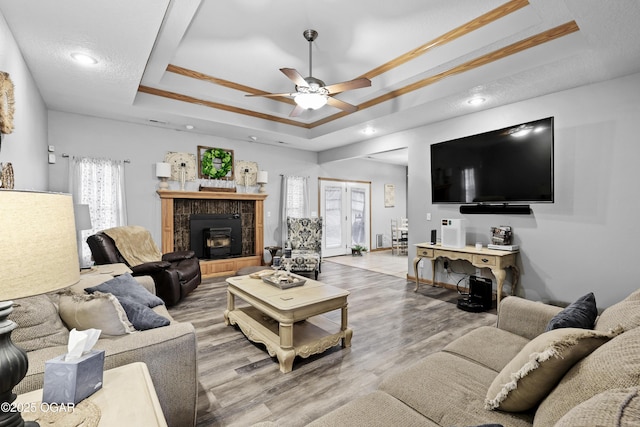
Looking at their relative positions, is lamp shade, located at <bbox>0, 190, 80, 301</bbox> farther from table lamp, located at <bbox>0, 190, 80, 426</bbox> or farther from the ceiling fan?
the ceiling fan

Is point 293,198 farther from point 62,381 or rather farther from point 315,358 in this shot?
point 62,381

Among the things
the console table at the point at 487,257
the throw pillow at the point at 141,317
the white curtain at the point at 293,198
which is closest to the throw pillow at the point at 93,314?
the throw pillow at the point at 141,317

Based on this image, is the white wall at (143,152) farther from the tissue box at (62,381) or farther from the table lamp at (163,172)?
the tissue box at (62,381)

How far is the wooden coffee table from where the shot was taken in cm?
236

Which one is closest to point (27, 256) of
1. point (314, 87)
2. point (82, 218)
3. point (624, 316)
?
point (624, 316)

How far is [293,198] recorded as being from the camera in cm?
695

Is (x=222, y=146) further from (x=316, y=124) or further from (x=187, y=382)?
(x=187, y=382)

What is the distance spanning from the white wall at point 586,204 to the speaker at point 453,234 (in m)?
0.51

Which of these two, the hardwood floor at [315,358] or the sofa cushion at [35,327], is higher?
the sofa cushion at [35,327]

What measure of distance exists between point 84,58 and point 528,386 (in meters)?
4.12

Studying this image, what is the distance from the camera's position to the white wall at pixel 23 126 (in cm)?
232

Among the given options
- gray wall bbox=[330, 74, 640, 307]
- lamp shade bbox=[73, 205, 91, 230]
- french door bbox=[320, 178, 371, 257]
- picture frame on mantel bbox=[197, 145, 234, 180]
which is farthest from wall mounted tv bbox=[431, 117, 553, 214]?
lamp shade bbox=[73, 205, 91, 230]

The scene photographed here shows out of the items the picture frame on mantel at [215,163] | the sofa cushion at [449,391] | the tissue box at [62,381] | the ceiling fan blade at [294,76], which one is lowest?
the sofa cushion at [449,391]

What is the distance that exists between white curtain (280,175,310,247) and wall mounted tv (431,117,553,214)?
10.4ft
